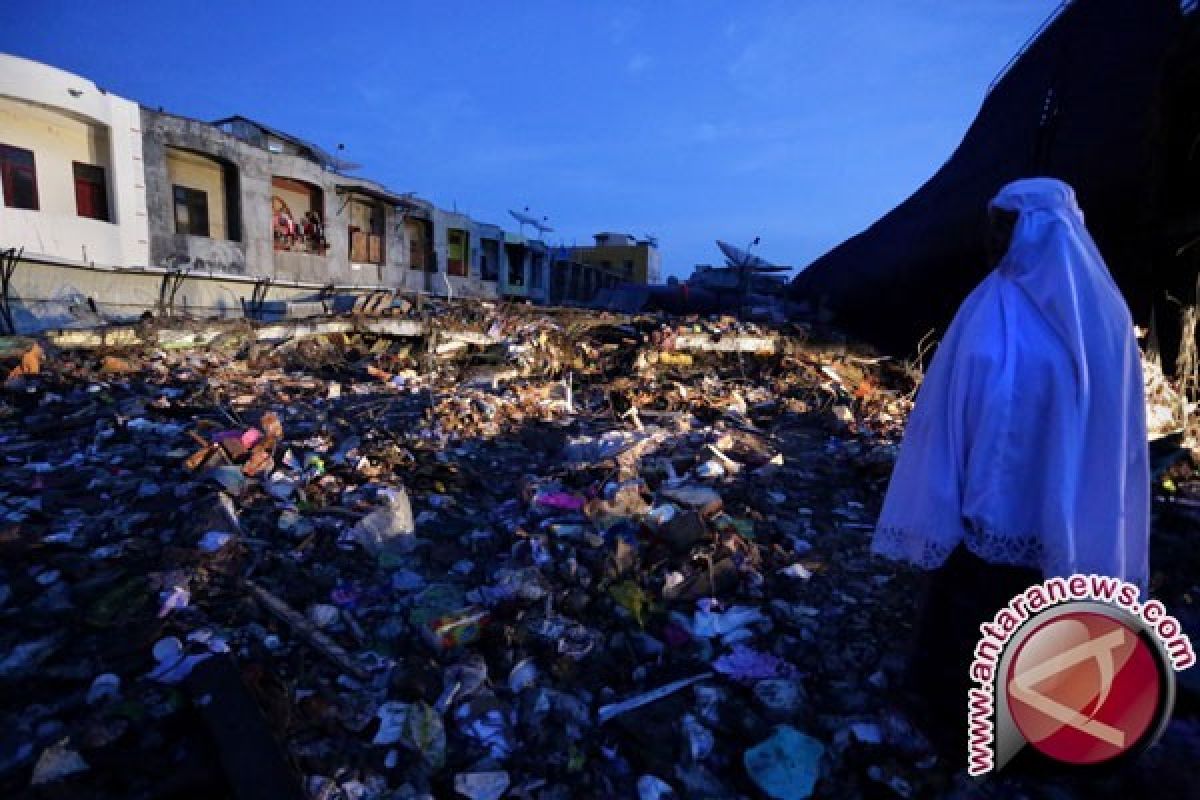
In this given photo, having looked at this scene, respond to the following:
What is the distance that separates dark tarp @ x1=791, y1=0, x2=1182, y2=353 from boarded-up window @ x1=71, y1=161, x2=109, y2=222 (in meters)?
16.1

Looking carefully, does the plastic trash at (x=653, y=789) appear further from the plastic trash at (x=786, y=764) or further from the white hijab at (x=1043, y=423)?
the white hijab at (x=1043, y=423)

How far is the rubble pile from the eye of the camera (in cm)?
157

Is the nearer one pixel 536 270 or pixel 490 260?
pixel 490 260

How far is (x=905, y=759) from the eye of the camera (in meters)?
1.63

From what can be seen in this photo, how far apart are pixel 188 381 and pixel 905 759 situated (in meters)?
6.95

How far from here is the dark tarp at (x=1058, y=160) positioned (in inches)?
240

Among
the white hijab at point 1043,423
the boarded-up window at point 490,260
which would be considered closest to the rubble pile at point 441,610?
the white hijab at point 1043,423

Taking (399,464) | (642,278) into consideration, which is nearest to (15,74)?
(399,464)

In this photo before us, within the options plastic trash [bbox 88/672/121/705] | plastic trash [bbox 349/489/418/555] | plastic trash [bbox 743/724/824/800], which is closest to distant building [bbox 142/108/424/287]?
plastic trash [bbox 349/489/418/555]

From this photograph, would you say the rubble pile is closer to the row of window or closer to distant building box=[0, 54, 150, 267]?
distant building box=[0, 54, 150, 267]

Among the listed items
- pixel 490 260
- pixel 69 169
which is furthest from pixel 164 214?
pixel 490 260

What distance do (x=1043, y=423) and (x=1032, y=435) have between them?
4 cm

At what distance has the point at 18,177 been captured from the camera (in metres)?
10.5

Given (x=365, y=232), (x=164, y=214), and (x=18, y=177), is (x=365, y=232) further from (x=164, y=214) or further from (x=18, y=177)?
(x=18, y=177)
